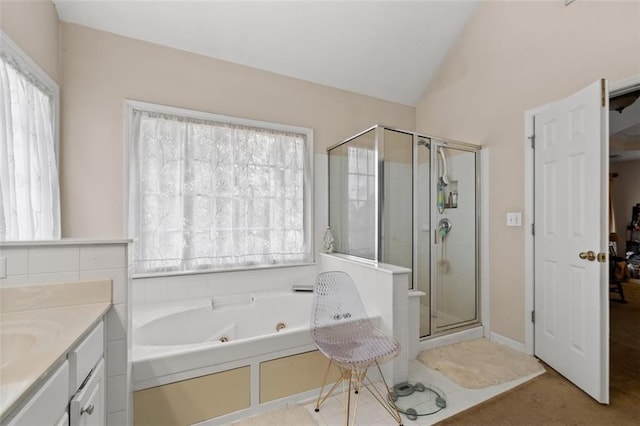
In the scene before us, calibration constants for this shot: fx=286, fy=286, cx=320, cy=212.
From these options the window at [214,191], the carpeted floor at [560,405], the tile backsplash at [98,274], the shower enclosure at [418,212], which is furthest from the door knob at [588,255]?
the tile backsplash at [98,274]

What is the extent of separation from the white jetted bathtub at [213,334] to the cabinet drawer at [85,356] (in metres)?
0.35

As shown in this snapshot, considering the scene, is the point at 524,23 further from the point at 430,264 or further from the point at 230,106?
the point at 230,106

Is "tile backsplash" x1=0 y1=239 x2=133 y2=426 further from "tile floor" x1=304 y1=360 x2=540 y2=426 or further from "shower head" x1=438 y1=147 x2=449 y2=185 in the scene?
"shower head" x1=438 y1=147 x2=449 y2=185

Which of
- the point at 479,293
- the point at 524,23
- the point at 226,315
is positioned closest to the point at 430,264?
the point at 479,293

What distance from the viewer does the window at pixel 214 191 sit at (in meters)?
2.29

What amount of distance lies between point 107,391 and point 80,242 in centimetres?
68

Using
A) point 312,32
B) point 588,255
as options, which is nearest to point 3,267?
Answer: point 312,32

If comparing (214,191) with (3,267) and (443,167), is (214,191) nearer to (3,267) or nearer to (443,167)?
(3,267)

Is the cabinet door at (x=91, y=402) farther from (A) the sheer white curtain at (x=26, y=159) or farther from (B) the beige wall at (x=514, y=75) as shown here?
(B) the beige wall at (x=514, y=75)

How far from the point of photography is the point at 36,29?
1.78 meters

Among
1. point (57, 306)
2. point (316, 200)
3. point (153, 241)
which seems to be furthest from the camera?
point (316, 200)

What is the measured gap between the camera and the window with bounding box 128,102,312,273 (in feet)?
7.50

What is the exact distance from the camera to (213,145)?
2.50 metres

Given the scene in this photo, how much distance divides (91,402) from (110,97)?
2.10 metres
